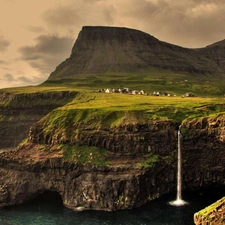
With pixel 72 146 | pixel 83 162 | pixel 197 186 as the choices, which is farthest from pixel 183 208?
pixel 72 146

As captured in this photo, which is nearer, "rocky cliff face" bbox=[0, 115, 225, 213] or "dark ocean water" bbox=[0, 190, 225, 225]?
"dark ocean water" bbox=[0, 190, 225, 225]

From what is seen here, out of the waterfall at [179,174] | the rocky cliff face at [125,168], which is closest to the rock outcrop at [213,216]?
the rocky cliff face at [125,168]

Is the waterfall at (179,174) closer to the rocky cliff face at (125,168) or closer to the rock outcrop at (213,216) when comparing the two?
the rocky cliff face at (125,168)

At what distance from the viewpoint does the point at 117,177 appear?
102312mm

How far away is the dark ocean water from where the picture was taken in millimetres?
89625

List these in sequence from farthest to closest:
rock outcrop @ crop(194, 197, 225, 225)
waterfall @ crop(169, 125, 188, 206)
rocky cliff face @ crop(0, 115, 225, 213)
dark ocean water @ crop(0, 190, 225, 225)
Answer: rocky cliff face @ crop(0, 115, 225, 213)
waterfall @ crop(169, 125, 188, 206)
dark ocean water @ crop(0, 190, 225, 225)
rock outcrop @ crop(194, 197, 225, 225)

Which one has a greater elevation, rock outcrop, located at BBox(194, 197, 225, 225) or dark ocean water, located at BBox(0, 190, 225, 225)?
rock outcrop, located at BBox(194, 197, 225, 225)

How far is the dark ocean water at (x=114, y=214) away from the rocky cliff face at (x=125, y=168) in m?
4.09

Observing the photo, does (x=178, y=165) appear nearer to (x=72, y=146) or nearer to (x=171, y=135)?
(x=171, y=135)

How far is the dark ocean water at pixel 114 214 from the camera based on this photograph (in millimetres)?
89625

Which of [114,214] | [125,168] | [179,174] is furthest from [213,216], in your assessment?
[179,174]

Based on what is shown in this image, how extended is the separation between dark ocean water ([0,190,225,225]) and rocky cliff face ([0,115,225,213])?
409 cm

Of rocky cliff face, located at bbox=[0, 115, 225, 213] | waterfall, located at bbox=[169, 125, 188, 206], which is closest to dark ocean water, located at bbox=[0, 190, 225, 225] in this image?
waterfall, located at bbox=[169, 125, 188, 206]

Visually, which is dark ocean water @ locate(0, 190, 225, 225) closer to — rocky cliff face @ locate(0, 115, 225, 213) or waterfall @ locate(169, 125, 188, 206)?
waterfall @ locate(169, 125, 188, 206)
